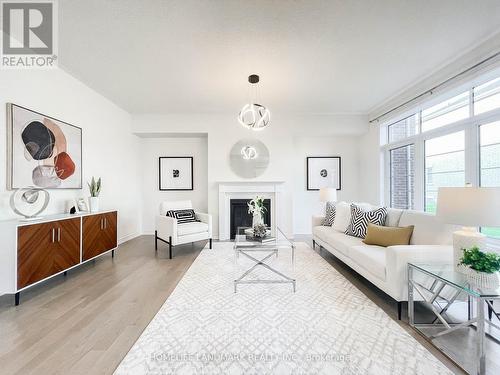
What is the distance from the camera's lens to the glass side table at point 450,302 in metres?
1.32

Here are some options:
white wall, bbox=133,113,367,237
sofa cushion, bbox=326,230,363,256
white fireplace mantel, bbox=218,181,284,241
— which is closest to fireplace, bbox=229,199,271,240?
white fireplace mantel, bbox=218,181,284,241

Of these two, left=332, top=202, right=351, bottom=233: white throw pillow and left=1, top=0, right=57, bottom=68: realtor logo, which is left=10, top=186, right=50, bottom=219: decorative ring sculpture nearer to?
left=1, top=0, right=57, bottom=68: realtor logo

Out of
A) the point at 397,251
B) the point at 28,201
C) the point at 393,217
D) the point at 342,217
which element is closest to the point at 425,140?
the point at 393,217

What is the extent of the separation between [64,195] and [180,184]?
2473mm

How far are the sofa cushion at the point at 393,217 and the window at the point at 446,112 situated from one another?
1.69 meters

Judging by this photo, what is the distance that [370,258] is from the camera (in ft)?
7.55

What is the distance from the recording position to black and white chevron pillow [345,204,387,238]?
120 inches

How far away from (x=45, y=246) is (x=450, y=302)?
3.92 meters

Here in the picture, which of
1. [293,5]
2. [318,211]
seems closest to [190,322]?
[293,5]

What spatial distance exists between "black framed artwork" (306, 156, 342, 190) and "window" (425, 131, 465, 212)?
74.4 inches

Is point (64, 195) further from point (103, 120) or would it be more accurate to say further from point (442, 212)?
point (442, 212)

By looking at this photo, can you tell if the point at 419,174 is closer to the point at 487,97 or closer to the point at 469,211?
the point at 487,97

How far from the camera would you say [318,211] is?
5555mm

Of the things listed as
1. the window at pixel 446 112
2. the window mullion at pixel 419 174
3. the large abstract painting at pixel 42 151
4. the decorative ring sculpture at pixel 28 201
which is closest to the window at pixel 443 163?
the window mullion at pixel 419 174
